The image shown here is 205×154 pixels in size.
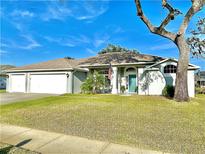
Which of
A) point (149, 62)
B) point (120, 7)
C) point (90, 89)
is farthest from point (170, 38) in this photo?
point (90, 89)

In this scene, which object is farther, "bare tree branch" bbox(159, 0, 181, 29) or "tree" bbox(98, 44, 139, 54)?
"tree" bbox(98, 44, 139, 54)

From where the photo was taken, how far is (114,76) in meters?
20.6

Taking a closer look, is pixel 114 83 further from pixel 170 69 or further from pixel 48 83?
pixel 48 83

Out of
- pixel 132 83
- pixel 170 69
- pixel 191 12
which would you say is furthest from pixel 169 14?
pixel 132 83

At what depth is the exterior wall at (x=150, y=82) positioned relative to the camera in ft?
60.1

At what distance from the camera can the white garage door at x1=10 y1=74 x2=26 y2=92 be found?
2367 centimetres

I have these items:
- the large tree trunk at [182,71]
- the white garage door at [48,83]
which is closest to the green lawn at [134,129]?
the large tree trunk at [182,71]

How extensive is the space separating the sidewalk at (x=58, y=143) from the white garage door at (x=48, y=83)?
1500 centimetres

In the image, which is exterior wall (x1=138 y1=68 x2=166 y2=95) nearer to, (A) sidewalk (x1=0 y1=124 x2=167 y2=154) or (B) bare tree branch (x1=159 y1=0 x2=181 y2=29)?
(B) bare tree branch (x1=159 y1=0 x2=181 y2=29)

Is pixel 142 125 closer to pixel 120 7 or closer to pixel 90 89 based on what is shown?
pixel 90 89

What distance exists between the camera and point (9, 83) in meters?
24.8

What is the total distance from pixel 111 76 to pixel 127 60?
271 cm

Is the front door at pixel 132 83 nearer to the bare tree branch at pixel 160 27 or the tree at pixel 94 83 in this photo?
the tree at pixel 94 83

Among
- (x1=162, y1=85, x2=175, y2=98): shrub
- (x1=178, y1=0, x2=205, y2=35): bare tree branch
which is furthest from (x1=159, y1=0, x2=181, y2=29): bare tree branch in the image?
(x1=162, y1=85, x2=175, y2=98): shrub
